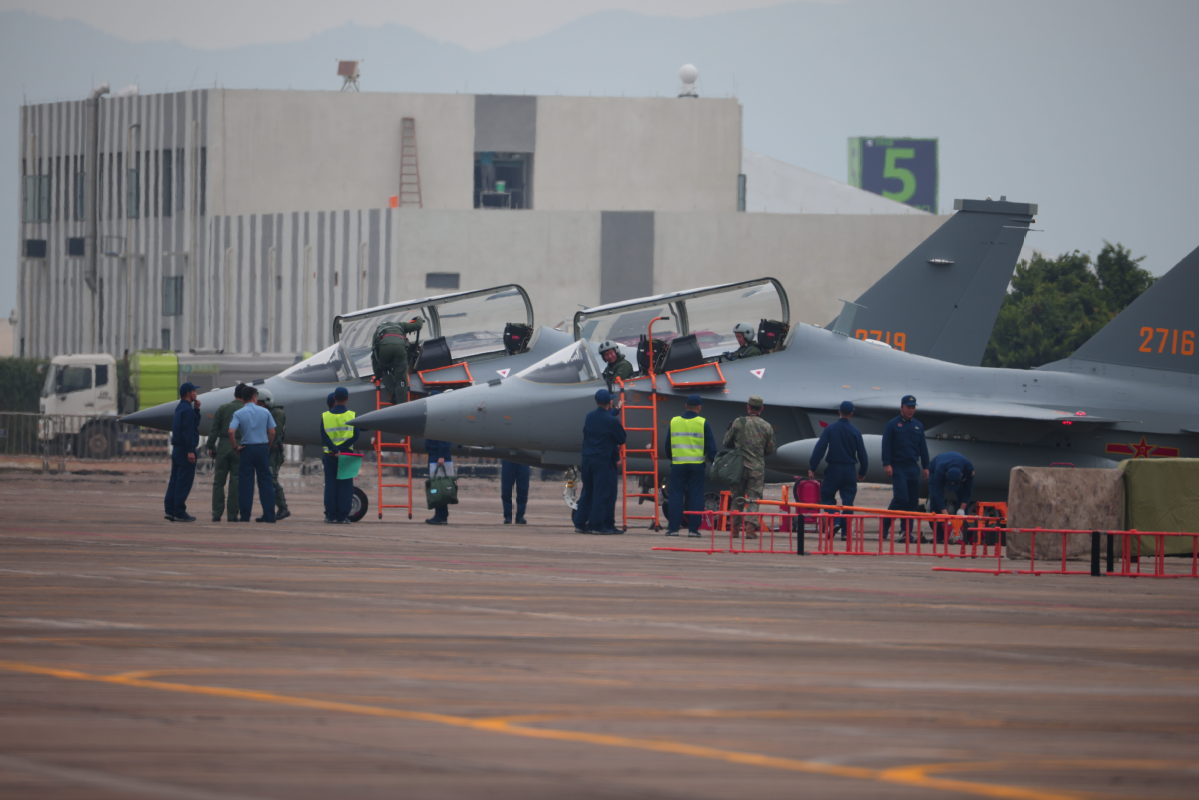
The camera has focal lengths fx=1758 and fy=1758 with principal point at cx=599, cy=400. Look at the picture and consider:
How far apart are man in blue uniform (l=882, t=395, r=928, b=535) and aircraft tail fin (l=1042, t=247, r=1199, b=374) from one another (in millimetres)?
3423

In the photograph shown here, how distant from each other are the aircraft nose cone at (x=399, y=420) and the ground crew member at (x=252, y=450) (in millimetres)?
1000

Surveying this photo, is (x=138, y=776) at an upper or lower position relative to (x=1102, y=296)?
lower

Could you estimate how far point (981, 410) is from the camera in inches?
840

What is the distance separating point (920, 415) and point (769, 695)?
14737 mm

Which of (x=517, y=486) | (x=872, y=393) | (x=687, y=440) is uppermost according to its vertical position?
(x=872, y=393)

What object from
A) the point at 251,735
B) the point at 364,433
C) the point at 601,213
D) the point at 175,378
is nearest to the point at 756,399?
the point at 364,433

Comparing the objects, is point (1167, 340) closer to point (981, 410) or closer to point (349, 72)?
point (981, 410)

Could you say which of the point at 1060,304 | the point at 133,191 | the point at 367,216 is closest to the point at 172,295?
the point at 133,191

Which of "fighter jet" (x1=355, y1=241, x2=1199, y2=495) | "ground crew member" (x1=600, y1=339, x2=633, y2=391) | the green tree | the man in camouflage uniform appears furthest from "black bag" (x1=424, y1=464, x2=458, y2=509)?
the green tree

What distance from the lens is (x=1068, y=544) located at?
16.0 m

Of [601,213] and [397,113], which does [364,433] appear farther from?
[397,113]

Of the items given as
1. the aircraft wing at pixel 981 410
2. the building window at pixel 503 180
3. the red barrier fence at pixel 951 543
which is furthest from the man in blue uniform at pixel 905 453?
the building window at pixel 503 180

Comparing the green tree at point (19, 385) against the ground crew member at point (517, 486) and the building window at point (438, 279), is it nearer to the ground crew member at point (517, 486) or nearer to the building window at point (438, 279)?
the building window at point (438, 279)

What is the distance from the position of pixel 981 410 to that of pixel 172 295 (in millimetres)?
45441
